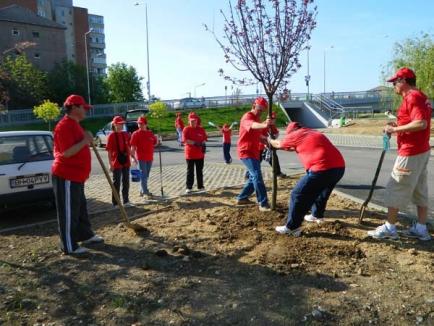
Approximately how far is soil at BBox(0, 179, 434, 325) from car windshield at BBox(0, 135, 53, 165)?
1839mm

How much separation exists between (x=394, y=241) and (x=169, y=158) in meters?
14.2

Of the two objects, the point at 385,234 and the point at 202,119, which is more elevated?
the point at 385,234

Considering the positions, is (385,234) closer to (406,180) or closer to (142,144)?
(406,180)

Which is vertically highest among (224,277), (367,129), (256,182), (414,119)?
(414,119)

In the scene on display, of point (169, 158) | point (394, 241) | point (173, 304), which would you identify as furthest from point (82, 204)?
point (169, 158)

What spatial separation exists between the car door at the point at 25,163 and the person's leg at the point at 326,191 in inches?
182

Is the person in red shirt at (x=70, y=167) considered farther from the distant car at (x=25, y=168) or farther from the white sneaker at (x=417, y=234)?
the white sneaker at (x=417, y=234)

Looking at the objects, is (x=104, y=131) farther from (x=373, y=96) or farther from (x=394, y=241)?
(x=373, y=96)

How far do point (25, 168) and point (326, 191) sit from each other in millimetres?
5027

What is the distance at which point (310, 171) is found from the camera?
18.2 feet

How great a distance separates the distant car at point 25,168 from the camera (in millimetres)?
7531

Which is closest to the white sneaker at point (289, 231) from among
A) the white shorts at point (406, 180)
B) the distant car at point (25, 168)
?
the white shorts at point (406, 180)

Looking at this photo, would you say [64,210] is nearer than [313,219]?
Yes

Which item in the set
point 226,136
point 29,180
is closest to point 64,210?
point 29,180
